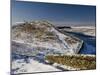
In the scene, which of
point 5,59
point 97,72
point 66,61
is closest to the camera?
point 5,59

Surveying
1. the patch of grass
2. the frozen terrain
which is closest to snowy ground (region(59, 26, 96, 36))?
the frozen terrain

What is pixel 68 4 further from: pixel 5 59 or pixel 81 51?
pixel 5 59

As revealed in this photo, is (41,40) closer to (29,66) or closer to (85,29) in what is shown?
(29,66)

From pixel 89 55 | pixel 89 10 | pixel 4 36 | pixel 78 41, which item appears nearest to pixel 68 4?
pixel 89 10

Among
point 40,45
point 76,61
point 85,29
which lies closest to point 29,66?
point 40,45

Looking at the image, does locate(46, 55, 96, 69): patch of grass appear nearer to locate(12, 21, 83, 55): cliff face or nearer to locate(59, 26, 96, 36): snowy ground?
locate(12, 21, 83, 55): cliff face

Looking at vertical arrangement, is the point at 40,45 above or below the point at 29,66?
above


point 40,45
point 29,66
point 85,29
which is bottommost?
point 29,66

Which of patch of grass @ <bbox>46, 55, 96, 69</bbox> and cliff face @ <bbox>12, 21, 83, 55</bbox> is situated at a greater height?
cliff face @ <bbox>12, 21, 83, 55</bbox>

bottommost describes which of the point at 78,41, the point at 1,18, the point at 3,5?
the point at 78,41
